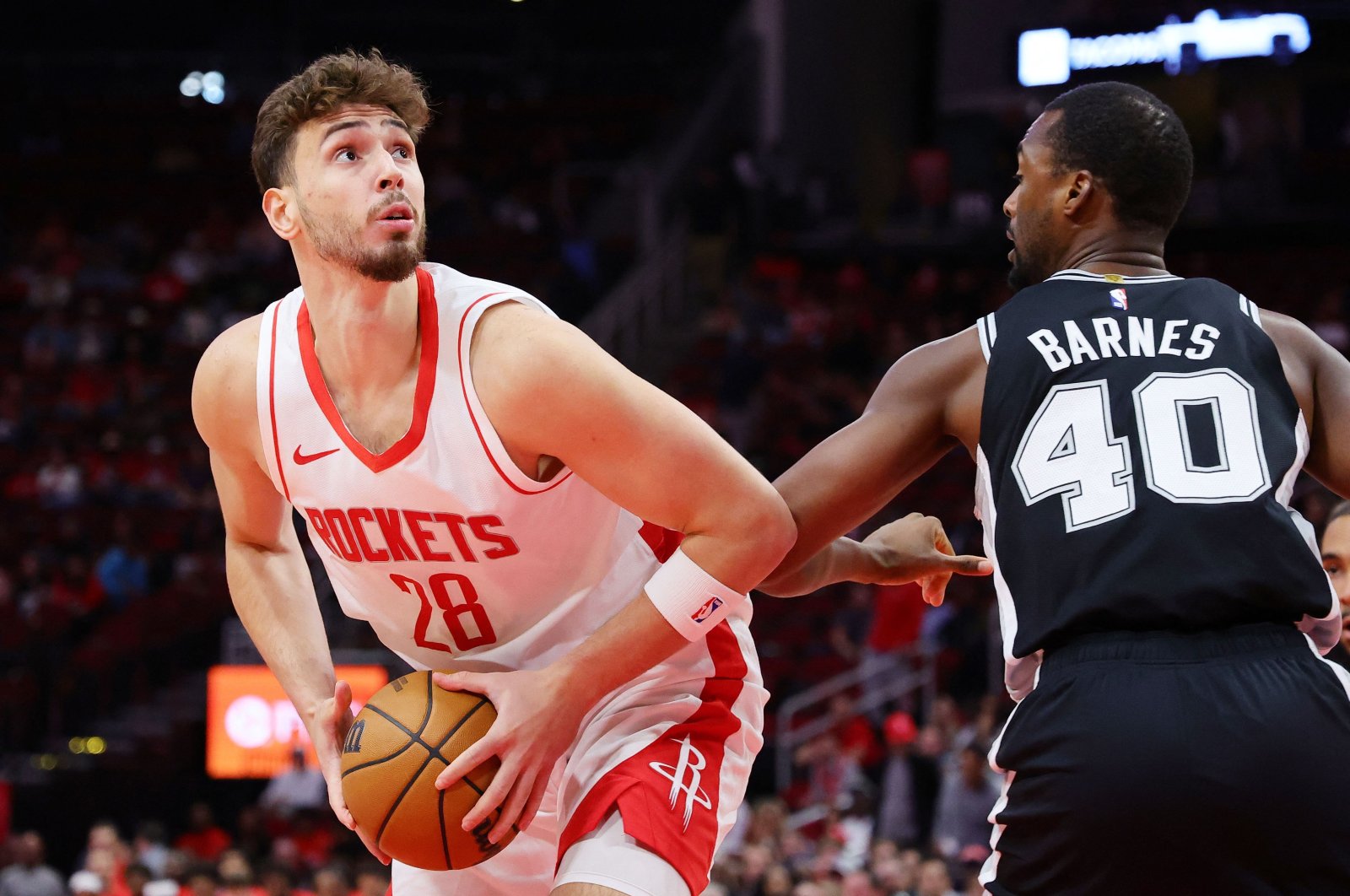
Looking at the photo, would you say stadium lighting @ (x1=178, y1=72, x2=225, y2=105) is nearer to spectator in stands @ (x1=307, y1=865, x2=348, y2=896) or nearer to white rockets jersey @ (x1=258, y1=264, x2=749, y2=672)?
spectator in stands @ (x1=307, y1=865, x2=348, y2=896)

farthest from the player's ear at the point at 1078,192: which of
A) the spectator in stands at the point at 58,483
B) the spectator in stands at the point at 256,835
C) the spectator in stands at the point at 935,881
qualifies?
the spectator in stands at the point at 58,483

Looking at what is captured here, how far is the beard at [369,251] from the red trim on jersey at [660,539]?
0.80 metres

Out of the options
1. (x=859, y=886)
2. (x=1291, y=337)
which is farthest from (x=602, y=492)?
(x=859, y=886)

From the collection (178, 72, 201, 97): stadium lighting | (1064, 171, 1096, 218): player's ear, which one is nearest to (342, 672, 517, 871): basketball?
(1064, 171, 1096, 218): player's ear

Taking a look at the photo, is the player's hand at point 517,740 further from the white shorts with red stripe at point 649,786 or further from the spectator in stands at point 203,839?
the spectator in stands at point 203,839

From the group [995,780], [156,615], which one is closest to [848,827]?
[995,780]

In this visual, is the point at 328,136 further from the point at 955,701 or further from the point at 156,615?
the point at 156,615

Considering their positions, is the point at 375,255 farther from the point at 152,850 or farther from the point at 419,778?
the point at 152,850

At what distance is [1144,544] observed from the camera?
8.93 feet

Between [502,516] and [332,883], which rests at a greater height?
[502,516]

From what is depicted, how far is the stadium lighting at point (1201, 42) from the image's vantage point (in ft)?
54.1

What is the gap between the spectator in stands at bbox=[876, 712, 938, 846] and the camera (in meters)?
10.0

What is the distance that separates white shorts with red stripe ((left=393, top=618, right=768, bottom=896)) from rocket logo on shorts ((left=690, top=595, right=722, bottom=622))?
262 millimetres

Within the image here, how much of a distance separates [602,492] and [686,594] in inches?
10.7
